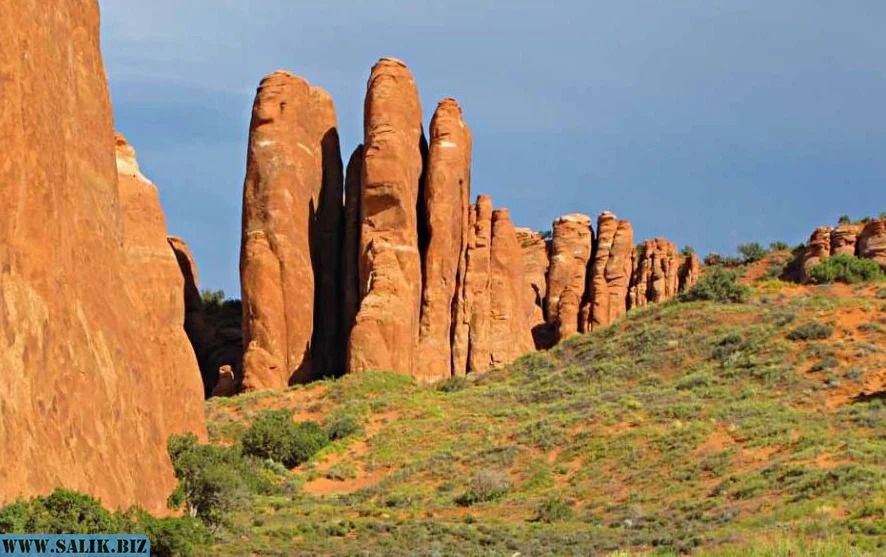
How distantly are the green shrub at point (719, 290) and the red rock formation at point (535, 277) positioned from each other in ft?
58.1

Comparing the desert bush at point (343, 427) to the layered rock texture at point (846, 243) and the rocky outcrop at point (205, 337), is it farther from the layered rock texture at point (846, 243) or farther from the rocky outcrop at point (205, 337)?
the layered rock texture at point (846, 243)

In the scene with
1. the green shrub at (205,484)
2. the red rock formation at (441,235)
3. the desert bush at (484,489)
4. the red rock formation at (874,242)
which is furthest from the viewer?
the red rock formation at (874,242)

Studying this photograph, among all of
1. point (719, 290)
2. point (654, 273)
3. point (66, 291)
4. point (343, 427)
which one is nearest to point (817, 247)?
point (654, 273)

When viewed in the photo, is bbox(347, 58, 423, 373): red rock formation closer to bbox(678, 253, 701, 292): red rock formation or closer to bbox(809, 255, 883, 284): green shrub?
bbox(809, 255, 883, 284): green shrub

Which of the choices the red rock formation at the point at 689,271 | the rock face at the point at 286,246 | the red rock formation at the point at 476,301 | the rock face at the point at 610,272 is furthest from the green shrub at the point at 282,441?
the red rock formation at the point at 689,271

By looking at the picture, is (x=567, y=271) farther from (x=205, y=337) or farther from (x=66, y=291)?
(x=66, y=291)

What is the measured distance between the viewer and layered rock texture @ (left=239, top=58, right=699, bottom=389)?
177 feet

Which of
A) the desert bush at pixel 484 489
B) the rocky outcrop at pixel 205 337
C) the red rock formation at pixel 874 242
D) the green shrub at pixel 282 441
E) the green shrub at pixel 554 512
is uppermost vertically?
the red rock formation at pixel 874 242

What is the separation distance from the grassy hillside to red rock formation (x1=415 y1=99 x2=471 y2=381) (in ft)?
10.6

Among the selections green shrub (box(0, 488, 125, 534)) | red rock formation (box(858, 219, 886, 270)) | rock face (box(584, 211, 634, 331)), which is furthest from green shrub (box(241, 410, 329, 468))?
red rock formation (box(858, 219, 886, 270))

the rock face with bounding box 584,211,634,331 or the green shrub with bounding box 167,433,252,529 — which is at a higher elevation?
the rock face with bounding box 584,211,634,331

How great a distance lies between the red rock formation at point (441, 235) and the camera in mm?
55688

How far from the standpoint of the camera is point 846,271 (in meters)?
61.9

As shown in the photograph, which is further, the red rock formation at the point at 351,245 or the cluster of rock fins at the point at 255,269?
the red rock formation at the point at 351,245
